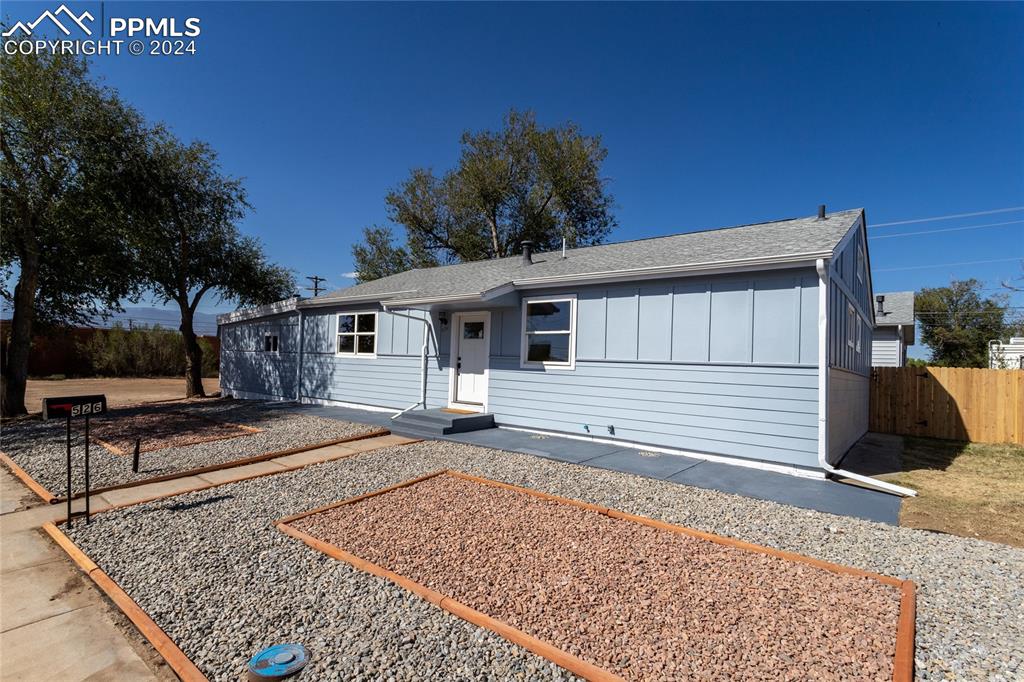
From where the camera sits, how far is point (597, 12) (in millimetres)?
10383

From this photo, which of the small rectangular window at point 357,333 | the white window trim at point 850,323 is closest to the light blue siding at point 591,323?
the white window trim at point 850,323

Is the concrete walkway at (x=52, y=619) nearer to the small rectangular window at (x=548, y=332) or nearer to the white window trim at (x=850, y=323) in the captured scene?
the small rectangular window at (x=548, y=332)

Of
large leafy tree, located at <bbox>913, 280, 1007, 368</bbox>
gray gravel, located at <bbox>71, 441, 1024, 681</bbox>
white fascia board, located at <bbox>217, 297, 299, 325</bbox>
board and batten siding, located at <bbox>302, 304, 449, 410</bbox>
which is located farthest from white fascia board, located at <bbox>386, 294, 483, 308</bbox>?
large leafy tree, located at <bbox>913, 280, 1007, 368</bbox>

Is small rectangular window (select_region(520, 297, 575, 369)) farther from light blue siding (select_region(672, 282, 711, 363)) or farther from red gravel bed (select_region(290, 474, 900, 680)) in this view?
red gravel bed (select_region(290, 474, 900, 680))

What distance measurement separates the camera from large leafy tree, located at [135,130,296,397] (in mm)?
12453

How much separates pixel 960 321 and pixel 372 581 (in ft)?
149

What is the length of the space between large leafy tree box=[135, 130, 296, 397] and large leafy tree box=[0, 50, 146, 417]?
84 cm

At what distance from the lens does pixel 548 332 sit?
8.48 metres

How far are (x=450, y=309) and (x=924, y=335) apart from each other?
4097 centimetres

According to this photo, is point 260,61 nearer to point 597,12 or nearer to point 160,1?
point 160,1

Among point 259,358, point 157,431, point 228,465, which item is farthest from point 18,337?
point 228,465

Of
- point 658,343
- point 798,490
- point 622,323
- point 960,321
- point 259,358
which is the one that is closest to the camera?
point 798,490

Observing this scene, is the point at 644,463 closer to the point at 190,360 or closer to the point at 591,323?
the point at 591,323

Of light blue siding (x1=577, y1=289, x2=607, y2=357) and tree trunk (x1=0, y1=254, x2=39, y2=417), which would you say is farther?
tree trunk (x1=0, y1=254, x2=39, y2=417)
